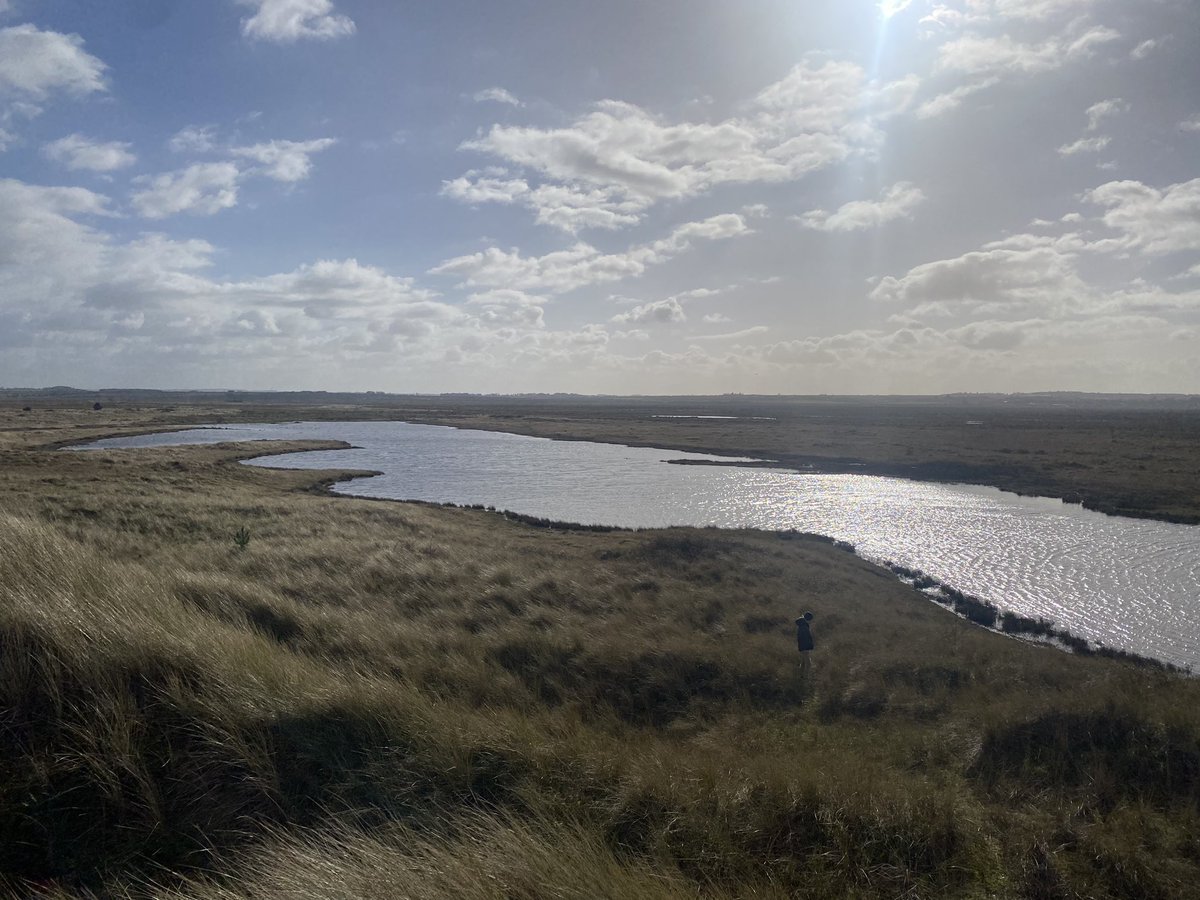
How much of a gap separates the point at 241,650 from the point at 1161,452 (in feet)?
274

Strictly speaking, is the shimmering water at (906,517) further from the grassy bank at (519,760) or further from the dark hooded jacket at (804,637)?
the dark hooded jacket at (804,637)

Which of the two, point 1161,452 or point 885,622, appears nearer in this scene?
point 885,622

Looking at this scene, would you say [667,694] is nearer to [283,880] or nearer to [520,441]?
[283,880]

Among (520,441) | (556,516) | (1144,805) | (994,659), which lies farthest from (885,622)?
(520,441)

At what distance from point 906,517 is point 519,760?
3671cm

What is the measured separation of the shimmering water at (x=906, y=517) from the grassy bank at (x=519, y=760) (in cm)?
1023

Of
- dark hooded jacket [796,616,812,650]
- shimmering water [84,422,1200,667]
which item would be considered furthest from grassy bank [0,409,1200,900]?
shimmering water [84,422,1200,667]

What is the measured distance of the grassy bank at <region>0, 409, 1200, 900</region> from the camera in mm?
4090

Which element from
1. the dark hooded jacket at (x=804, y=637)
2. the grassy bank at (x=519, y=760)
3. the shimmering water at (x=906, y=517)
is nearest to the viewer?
the grassy bank at (x=519, y=760)

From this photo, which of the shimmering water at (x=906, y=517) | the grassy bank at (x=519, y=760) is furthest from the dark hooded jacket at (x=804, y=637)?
the shimmering water at (x=906, y=517)

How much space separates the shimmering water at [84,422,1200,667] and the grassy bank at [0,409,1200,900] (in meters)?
10.2

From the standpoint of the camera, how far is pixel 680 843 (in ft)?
15.0

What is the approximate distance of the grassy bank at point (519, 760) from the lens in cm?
409

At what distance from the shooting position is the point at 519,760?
5102mm
